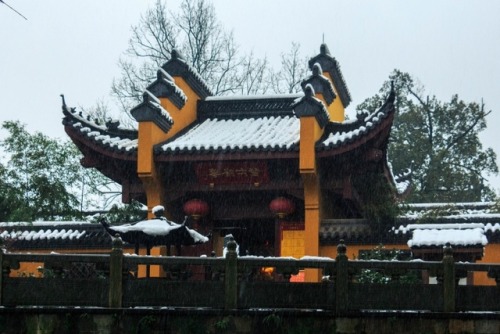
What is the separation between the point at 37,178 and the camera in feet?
70.1

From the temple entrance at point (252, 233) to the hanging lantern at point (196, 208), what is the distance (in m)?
0.60

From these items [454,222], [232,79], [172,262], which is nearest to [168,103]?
[454,222]

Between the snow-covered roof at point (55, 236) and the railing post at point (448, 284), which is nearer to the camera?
the railing post at point (448, 284)

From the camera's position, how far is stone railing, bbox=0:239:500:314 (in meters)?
12.4

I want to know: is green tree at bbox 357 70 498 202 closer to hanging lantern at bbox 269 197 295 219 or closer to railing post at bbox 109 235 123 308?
hanging lantern at bbox 269 197 295 219

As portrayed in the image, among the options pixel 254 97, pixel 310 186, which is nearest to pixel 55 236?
pixel 310 186

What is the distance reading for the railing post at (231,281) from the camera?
12.4 meters

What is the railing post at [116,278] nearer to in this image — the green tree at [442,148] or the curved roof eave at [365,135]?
the curved roof eave at [365,135]

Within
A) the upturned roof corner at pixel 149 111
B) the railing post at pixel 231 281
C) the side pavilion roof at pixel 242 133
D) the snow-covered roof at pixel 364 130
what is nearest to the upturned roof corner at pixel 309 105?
the side pavilion roof at pixel 242 133

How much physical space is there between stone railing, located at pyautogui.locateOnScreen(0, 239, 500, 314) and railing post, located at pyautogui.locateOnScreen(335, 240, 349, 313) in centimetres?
1

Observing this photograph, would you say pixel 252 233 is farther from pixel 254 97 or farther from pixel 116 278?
pixel 116 278

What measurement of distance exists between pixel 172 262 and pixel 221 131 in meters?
7.77

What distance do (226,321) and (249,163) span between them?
660 centimetres

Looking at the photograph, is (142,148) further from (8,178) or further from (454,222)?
(454,222)
